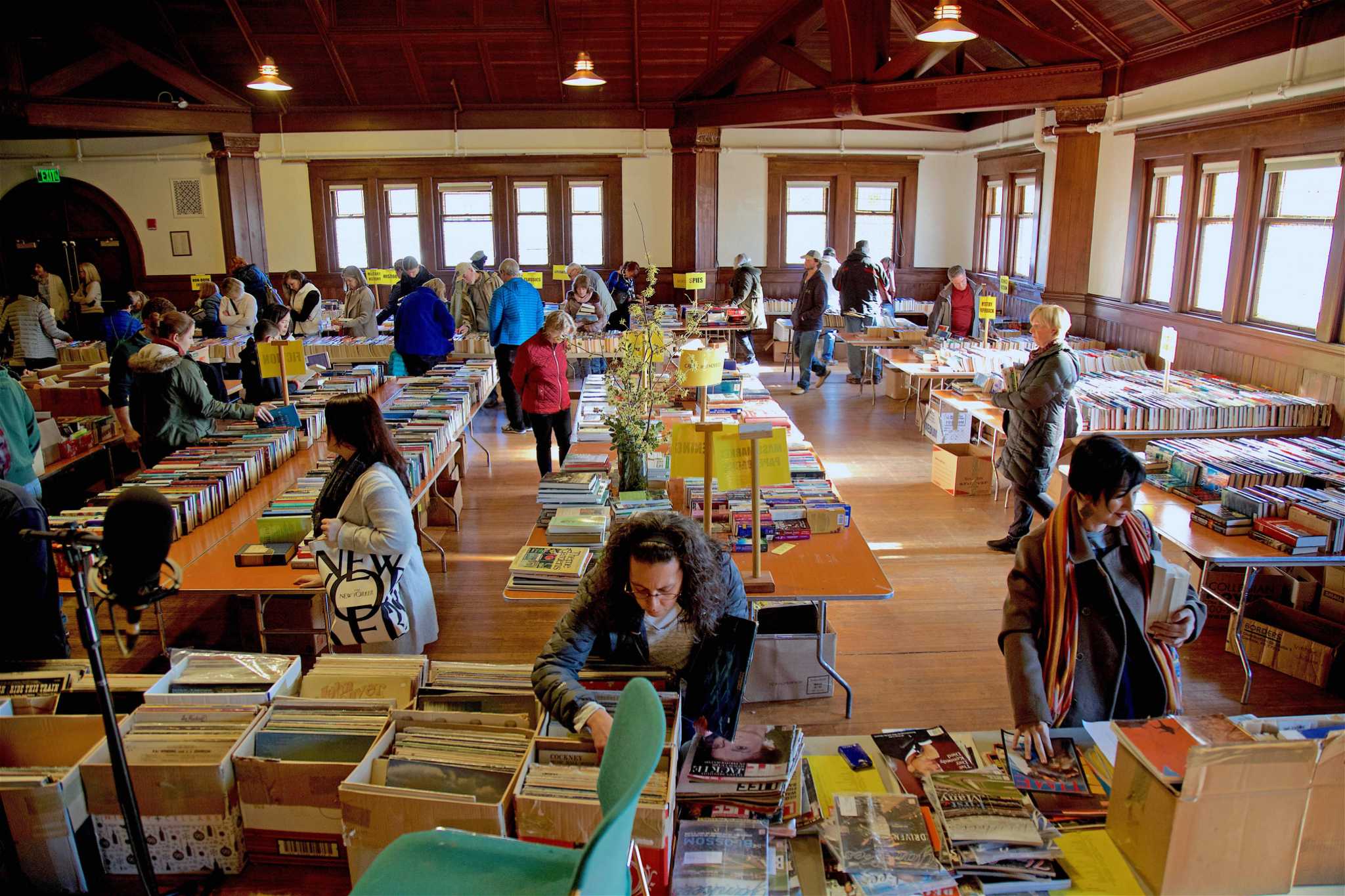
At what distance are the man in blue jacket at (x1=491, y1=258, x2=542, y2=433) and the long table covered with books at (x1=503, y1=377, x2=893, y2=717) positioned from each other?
13.5ft

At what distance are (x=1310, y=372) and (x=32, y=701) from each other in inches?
304

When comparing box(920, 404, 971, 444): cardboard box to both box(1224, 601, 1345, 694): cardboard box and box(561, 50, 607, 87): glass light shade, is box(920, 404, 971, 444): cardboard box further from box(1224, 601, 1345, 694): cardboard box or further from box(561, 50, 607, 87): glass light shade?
box(561, 50, 607, 87): glass light shade

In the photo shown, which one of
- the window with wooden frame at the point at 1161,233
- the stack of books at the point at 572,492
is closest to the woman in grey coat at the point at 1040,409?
the stack of books at the point at 572,492

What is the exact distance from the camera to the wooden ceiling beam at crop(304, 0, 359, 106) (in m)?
11.2

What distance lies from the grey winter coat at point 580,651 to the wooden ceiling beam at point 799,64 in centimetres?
925

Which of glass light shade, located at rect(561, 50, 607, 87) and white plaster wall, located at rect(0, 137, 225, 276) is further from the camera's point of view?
white plaster wall, located at rect(0, 137, 225, 276)

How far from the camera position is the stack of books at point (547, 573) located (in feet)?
12.4

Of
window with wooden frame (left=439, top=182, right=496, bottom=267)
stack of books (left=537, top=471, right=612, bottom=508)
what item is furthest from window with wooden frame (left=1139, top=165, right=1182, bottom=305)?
window with wooden frame (left=439, top=182, right=496, bottom=267)

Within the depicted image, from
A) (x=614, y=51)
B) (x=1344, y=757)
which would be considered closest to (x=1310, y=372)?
(x=1344, y=757)

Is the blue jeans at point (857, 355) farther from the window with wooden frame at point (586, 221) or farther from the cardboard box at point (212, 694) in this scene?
the cardboard box at point (212, 694)

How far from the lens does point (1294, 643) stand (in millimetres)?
4477


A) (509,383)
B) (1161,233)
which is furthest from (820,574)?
(1161,233)

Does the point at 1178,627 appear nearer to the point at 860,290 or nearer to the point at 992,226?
the point at 860,290

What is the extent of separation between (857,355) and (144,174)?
10526mm
